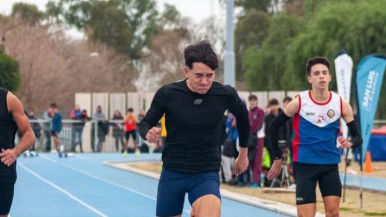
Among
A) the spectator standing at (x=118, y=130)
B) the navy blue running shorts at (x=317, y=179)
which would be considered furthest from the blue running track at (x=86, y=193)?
the spectator standing at (x=118, y=130)

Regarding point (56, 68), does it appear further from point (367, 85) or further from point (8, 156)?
point (8, 156)

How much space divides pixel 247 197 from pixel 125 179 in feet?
22.1

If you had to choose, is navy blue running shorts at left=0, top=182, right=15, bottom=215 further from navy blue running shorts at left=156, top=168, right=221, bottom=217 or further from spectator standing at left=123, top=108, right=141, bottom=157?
spectator standing at left=123, top=108, right=141, bottom=157

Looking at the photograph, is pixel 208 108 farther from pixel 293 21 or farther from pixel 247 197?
pixel 293 21

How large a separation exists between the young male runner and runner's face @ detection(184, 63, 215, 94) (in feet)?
7.18

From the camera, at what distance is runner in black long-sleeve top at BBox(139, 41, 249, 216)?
27.5ft

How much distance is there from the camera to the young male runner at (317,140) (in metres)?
10.2

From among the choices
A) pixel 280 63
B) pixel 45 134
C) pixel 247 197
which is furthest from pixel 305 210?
pixel 280 63

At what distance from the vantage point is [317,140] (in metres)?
10.2

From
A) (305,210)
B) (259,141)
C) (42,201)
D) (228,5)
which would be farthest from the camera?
(228,5)

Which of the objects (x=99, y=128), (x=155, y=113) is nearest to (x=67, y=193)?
(x=155, y=113)

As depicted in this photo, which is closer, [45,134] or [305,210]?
[305,210]

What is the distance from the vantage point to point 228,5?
24219 mm

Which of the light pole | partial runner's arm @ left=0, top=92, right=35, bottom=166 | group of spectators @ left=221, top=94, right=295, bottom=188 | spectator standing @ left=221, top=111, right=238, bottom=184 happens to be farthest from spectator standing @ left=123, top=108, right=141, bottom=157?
partial runner's arm @ left=0, top=92, right=35, bottom=166
